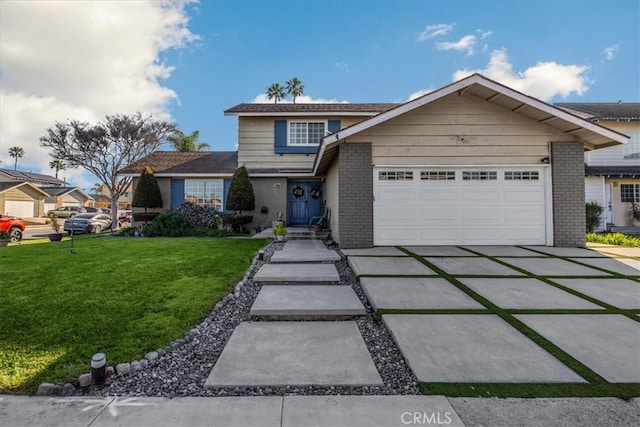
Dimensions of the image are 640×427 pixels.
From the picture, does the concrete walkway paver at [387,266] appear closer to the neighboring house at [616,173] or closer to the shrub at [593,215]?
the shrub at [593,215]

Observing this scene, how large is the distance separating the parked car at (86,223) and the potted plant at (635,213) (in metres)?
27.4

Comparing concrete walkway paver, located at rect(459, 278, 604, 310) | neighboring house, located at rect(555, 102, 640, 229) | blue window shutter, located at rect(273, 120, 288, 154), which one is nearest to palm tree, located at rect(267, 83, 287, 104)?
blue window shutter, located at rect(273, 120, 288, 154)

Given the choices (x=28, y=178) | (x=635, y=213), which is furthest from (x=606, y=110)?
(x=28, y=178)

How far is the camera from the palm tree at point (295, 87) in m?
31.0

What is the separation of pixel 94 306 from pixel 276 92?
3058 centimetres

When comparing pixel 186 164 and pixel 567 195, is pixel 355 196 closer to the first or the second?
pixel 567 195

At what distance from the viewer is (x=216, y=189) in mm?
13844

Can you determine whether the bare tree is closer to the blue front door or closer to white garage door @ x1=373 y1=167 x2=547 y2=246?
the blue front door

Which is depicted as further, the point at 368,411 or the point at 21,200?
the point at 21,200

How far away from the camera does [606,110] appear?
16078mm

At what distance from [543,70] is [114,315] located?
16.4 meters

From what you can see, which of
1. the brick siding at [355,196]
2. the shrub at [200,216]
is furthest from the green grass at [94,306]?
the shrub at [200,216]

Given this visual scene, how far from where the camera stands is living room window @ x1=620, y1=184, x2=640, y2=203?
1413 centimetres

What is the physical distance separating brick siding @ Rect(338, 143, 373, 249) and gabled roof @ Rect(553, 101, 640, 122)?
11.6m
